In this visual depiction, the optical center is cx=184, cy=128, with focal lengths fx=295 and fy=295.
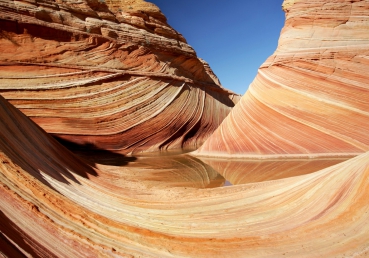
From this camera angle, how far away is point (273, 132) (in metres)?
6.12

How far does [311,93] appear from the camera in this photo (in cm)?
603

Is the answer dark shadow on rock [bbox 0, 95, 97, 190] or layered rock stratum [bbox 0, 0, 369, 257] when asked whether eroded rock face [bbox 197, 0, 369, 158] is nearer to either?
layered rock stratum [bbox 0, 0, 369, 257]

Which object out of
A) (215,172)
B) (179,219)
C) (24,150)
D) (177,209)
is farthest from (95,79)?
(179,219)

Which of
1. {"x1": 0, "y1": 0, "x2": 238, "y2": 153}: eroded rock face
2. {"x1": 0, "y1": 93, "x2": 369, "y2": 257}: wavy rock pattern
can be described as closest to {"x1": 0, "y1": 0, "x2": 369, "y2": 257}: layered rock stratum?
{"x1": 0, "y1": 93, "x2": 369, "y2": 257}: wavy rock pattern

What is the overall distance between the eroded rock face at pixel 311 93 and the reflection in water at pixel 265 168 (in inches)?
16.1

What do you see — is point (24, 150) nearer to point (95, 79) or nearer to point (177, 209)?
point (177, 209)

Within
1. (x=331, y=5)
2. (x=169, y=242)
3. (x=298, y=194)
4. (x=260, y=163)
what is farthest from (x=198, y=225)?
(x=331, y=5)

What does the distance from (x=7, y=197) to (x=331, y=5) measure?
724 cm

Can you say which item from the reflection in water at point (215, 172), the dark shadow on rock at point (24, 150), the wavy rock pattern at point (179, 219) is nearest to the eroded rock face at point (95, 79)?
the reflection in water at point (215, 172)

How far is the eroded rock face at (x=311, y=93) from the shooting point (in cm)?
562

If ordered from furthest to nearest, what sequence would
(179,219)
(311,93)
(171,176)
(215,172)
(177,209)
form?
(311,93)
(215,172)
(171,176)
(177,209)
(179,219)

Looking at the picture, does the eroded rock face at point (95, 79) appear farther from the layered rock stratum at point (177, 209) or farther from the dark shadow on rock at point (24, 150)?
the dark shadow on rock at point (24, 150)

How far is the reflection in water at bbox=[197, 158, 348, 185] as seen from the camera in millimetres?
4156

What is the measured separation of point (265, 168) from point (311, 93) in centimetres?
219
